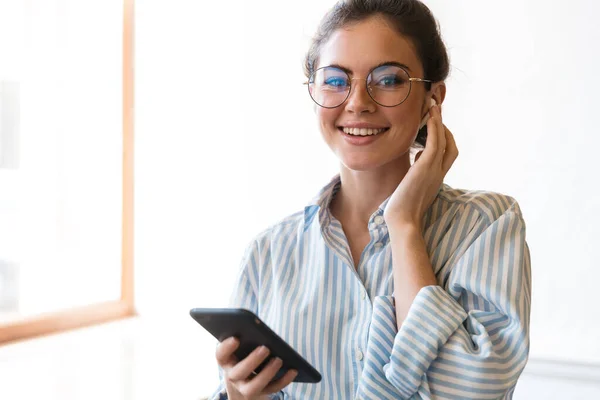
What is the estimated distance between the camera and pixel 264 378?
1.13 metres

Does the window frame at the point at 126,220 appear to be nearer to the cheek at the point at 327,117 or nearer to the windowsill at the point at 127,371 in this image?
the windowsill at the point at 127,371

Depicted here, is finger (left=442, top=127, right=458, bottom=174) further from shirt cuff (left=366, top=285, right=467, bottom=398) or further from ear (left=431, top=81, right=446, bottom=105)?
shirt cuff (left=366, top=285, right=467, bottom=398)

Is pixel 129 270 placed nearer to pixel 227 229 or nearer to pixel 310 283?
pixel 227 229

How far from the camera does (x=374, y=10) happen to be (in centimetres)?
130

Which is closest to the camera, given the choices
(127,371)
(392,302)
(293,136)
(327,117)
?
(392,302)

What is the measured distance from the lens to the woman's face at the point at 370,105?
1263 mm

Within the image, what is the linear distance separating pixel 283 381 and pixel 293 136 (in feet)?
6.14

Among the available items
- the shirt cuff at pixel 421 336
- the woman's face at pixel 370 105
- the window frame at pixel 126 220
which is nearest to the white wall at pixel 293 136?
the window frame at pixel 126 220

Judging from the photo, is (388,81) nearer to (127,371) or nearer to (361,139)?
(361,139)

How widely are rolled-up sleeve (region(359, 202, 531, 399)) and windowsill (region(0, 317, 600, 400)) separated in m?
1.23

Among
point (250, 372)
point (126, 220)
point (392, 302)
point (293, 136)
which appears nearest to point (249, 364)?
point (250, 372)

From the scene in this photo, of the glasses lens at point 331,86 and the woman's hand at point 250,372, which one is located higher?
the glasses lens at point 331,86

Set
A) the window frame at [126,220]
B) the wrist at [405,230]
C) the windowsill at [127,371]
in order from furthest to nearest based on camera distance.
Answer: the window frame at [126,220] → the windowsill at [127,371] → the wrist at [405,230]

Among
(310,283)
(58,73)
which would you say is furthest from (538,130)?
(58,73)
